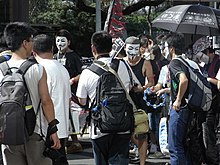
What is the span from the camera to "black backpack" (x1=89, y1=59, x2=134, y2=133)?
5.22 meters

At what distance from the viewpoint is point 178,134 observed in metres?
6.41

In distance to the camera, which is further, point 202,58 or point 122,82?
point 202,58

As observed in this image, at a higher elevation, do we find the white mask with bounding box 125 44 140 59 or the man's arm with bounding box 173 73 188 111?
the white mask with bounding box 125 44 140 59

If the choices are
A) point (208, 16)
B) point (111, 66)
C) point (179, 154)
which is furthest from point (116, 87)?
point (208, 16)

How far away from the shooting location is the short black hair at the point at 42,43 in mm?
5438

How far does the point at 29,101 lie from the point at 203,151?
3204 mm

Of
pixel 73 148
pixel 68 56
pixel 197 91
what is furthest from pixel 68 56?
pixel 197 91

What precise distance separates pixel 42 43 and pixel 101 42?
1.98 ft

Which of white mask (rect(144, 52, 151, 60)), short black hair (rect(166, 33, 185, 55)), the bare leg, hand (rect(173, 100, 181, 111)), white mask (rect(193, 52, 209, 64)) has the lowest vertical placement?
the bare leg

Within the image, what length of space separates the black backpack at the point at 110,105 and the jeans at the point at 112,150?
14 centimetres

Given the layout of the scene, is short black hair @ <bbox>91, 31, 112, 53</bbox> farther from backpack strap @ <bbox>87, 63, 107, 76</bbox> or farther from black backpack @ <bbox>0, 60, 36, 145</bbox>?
black backpack @ <bbox>0, 60, 36, 145</bbox>

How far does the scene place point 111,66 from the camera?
5.41 metres

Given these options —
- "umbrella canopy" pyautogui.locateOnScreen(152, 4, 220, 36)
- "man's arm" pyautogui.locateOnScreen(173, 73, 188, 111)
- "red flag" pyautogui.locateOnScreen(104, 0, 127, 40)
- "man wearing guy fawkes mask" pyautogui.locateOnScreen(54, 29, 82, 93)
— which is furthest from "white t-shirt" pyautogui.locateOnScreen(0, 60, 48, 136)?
"red flag" pyautogui.locateOnScreen(104, 0, 127, 40)

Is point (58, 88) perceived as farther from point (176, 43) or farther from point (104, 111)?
point (176, 43)
